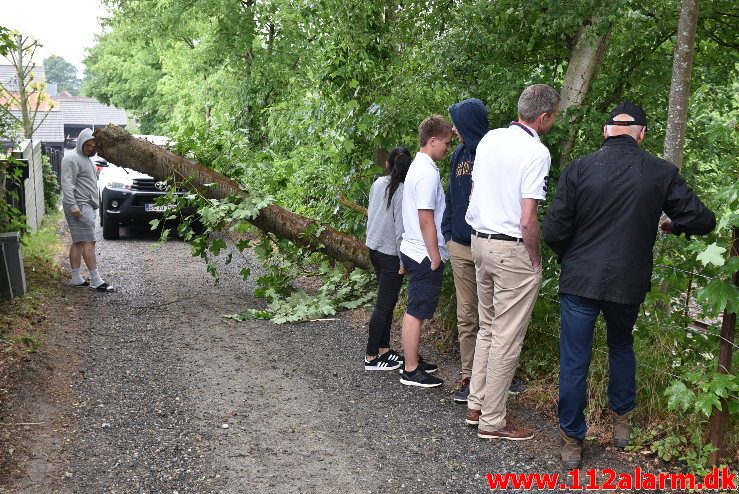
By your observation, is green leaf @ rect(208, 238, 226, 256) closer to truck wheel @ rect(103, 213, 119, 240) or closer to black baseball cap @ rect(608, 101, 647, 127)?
black baseball cap @ rect(608, 101, 647, 127)

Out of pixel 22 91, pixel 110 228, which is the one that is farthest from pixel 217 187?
pixel 22 91

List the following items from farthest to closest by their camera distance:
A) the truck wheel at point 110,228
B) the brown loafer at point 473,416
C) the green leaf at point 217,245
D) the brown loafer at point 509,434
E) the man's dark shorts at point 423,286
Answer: the truck wheel at point 110,228 → the green leaf at point 217,245 → the man's dark shorts at point 423,286 → the brown loafer at point 473,416 → the brown loafer at point 509,434

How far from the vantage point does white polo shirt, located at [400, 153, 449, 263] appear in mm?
5746

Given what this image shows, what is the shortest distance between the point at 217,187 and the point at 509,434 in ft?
16.7

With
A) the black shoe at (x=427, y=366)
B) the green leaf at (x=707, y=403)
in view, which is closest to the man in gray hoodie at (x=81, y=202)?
the black shoe at (x=427, y=366)

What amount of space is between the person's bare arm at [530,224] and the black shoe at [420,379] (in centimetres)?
177

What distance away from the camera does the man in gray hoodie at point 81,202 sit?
31.3 ft

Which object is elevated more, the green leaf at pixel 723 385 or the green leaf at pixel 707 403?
the green leaf at pixel 723 385

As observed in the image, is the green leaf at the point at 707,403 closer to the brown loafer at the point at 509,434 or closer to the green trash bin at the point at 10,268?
the brown loafer at the point at 509,434

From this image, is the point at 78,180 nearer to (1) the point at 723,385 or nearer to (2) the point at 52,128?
(1) the point at 723,385

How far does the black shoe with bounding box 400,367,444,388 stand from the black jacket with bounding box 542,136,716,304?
1.89 m

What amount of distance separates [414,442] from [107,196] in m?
A: 10.7

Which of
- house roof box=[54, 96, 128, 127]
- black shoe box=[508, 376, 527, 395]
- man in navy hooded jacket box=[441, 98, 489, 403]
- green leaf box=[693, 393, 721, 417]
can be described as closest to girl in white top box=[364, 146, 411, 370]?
man in navy hooded jacket box=[441, 98, 489, 403]

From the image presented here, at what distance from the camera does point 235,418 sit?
5.50 metres
